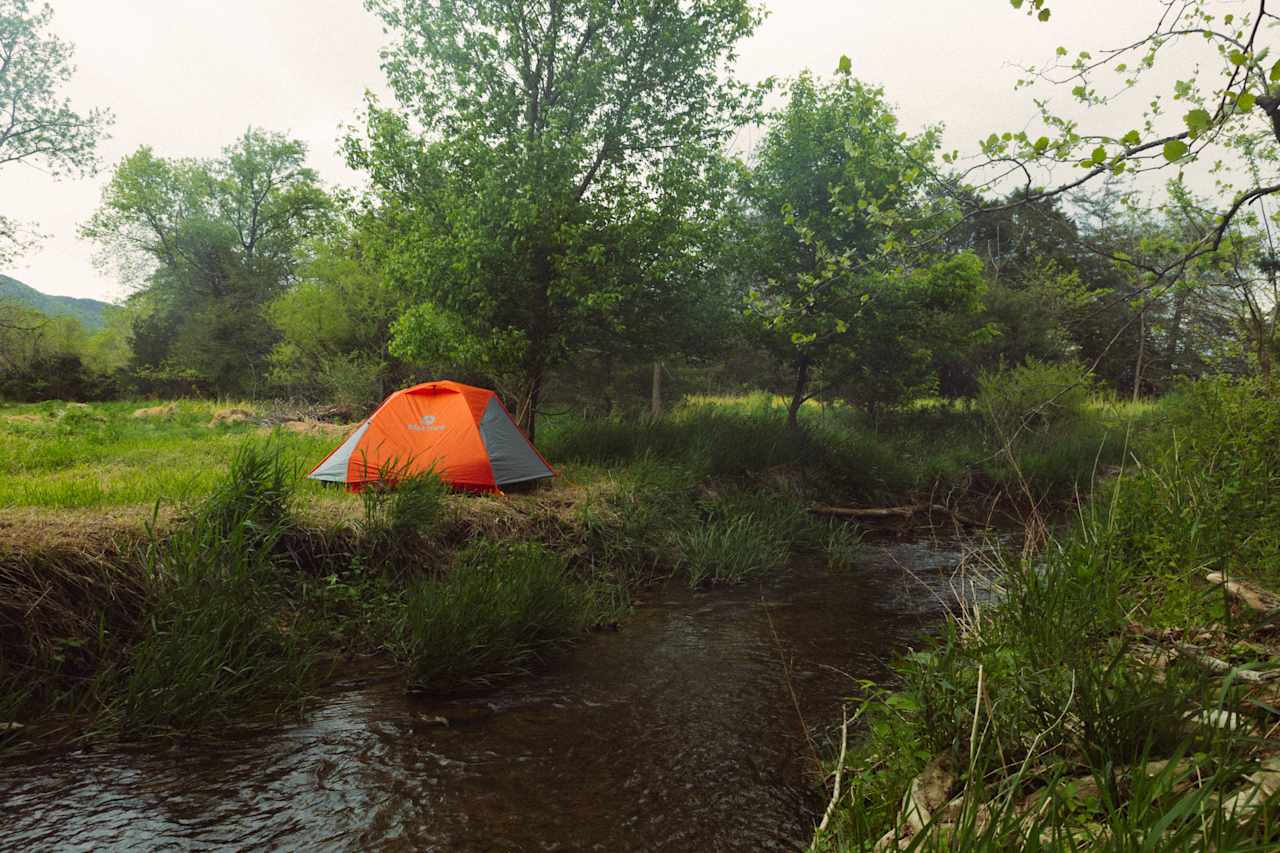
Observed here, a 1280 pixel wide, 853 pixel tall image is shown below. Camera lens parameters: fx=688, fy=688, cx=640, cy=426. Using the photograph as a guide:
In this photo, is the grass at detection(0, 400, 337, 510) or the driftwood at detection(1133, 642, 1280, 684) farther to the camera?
the grass at detection(0, 400, 337, 510)

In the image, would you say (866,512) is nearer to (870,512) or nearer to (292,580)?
(870,512)

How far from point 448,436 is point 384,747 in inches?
177

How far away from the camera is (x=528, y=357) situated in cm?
1077

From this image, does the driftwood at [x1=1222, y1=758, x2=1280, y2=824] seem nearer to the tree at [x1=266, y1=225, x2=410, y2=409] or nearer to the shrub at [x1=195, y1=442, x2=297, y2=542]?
the shrub at [x1=195, y1=442, x2=297, y2=542]

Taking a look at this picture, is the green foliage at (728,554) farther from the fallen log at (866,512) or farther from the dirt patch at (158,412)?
the dirt patch at (158,412)

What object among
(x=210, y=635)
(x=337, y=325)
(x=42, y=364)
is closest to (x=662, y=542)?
(x=210, y=635)

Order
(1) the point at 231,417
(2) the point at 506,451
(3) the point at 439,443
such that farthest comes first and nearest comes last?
(1) the point at 231,417
(2) the point at 506,451
(3) the point at 439,443

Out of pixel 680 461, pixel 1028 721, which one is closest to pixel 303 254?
pixel 680 461

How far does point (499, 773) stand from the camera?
3932 millimetres

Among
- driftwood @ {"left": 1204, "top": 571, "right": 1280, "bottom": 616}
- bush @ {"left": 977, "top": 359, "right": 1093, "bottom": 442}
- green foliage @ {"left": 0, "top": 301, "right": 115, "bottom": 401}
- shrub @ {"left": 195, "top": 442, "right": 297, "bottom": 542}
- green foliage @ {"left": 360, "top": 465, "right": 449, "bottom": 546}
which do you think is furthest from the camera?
green foliage @ {"left": 0, "top": 301, "right": 115, "bottom": 401}

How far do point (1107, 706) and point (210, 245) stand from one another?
3829 cm

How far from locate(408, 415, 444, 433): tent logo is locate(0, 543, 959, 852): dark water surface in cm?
366

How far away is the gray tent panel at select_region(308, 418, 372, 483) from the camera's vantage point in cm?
784

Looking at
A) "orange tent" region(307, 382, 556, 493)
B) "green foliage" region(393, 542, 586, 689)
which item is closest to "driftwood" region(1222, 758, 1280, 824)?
"green foliage" region(393, 542, 586, 689)
